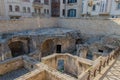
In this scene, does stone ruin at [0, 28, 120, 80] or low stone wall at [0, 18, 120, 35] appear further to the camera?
low stone wall at [0, 18, 120, 35]

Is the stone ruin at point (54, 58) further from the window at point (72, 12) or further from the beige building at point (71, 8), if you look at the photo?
Answer: the window at point (72, 12)

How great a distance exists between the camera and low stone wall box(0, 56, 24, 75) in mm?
8203

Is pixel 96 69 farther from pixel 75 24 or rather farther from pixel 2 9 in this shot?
pixel 2 9

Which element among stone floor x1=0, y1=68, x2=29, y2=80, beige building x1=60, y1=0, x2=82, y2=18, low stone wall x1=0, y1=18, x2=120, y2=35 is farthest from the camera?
beige building x1=60, y1=0, x2=82, y2=18

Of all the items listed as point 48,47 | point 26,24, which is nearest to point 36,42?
point 48,47

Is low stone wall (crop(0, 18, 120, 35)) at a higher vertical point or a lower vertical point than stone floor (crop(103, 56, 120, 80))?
higher

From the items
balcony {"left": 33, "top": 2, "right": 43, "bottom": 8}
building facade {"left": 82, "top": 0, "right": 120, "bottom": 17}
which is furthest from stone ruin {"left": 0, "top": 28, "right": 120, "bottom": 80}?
balcony {"left": 33, "top": 2, "right": 43, "bottom": 8}

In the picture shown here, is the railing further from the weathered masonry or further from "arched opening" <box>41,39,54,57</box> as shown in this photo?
"arched opening" <box>41,39,54,57</box>

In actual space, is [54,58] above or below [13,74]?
above

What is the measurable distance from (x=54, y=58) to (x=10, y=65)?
387 cm

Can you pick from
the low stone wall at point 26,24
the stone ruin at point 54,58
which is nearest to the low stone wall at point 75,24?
the low stone wall at point 26,24

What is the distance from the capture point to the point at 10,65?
8594mm

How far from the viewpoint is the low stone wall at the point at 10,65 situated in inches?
323

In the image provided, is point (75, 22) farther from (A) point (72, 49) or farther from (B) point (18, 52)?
(B) point (18, 52)
